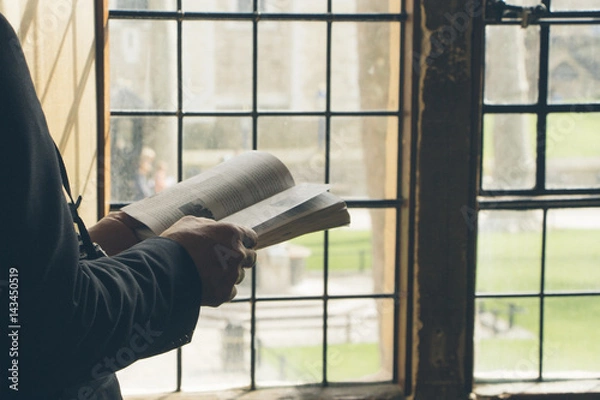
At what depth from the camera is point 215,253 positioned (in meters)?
1.00

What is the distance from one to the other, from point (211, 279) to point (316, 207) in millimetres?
265

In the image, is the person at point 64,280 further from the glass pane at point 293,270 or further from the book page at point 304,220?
the glass pane at point 293,270

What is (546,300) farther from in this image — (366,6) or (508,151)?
(366,6)

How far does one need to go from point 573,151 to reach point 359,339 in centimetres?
83

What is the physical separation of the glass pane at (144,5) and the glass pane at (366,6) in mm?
448

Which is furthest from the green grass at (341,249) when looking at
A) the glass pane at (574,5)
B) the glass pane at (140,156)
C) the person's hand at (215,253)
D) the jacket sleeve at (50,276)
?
the jacket sleeve at (50,276)

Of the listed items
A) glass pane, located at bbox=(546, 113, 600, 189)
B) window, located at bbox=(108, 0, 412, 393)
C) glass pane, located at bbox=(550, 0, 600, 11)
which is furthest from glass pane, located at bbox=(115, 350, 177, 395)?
glass pane, located at bbox=(550, 0, 600, 11)

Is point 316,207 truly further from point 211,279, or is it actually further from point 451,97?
point 451,97

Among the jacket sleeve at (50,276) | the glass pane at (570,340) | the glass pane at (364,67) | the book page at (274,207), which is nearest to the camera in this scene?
the jacket sleeve at (50,276)

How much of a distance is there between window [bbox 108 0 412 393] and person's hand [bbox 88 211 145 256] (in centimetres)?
88

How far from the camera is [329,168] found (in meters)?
2.15

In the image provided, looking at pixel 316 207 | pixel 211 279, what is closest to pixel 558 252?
pixel 316 207

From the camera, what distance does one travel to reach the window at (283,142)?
207 cm

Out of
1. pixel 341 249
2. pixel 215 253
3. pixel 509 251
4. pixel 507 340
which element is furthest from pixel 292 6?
pixel 215 253
